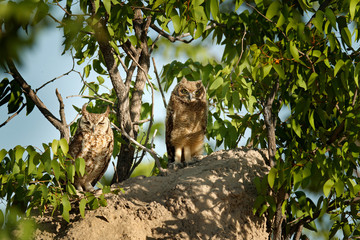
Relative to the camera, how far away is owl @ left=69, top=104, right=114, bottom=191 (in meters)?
4.06

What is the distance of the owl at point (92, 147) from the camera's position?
13.3 ft

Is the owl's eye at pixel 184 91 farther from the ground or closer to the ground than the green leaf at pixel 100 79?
closer to the ground

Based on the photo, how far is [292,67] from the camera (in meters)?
3.39

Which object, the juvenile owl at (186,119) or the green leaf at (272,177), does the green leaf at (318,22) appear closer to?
the green leaf at (272,177)

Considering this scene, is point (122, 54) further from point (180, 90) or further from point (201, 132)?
point (201, 132)

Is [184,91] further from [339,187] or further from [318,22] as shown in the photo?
[339,187]

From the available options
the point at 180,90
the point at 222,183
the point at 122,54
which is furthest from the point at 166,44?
the point at 222,183

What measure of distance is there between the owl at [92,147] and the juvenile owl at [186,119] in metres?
0.80

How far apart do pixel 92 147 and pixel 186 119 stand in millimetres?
1085

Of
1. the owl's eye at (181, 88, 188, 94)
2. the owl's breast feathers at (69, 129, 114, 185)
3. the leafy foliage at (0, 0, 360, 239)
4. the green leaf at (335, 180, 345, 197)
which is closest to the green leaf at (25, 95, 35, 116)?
the leafy foliage at (0, 0, 360, 239)

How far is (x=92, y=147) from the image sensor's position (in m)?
4.06

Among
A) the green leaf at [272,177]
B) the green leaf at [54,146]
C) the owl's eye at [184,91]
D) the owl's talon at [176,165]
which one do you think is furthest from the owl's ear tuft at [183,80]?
the green leaf at [54,146]

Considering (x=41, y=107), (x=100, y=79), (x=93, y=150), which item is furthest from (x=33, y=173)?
(x=100, y=79)

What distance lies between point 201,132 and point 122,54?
1390 mm
